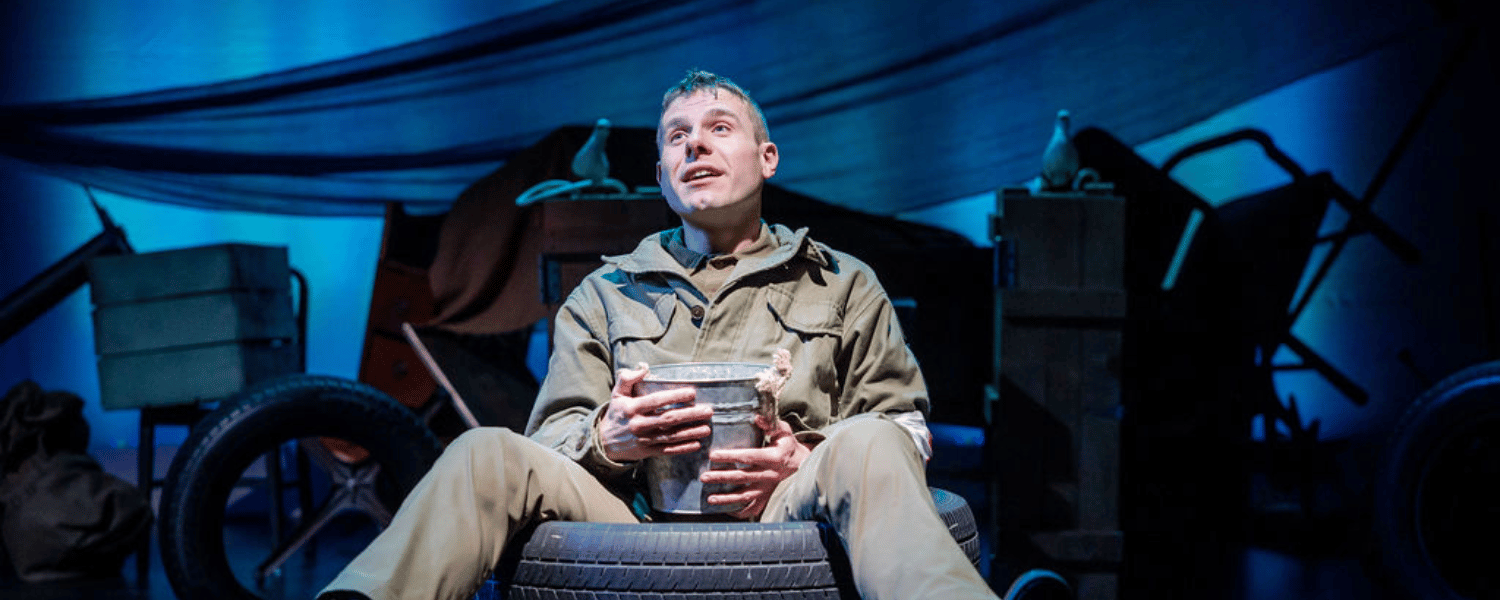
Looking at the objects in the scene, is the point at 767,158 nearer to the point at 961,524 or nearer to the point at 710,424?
the point at 710,424

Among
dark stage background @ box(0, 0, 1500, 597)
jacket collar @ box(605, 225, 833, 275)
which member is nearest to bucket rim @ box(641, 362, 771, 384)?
jacket collar @ box(605, 225, 833, 275)

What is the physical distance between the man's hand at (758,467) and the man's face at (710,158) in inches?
17.2

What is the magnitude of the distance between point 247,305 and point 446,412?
28.2 inches

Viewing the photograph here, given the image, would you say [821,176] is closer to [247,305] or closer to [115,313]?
[247,305]

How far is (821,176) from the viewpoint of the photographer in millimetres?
4188

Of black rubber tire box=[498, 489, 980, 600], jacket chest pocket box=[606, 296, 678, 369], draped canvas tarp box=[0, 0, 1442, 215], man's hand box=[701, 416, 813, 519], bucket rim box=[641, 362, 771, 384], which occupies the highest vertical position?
draped canvas tarp box=[0, 0, 1442, 215]

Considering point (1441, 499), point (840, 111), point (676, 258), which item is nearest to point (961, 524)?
point (676, 258)

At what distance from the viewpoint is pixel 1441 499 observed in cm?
258

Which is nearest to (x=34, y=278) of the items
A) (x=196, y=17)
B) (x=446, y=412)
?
(x=196, y=17)

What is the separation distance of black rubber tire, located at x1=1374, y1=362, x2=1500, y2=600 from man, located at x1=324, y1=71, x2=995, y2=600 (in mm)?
1391

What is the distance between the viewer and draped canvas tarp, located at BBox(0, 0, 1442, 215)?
4.05 metres

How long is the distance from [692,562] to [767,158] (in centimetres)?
81

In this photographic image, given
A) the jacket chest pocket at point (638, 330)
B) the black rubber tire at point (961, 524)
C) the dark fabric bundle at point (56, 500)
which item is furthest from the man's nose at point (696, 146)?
the dark fabric bundle at point (56, 500)

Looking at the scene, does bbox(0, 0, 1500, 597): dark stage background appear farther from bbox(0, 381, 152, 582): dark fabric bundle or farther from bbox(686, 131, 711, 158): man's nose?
bbox(686, 131, 711, 158): man's nose
